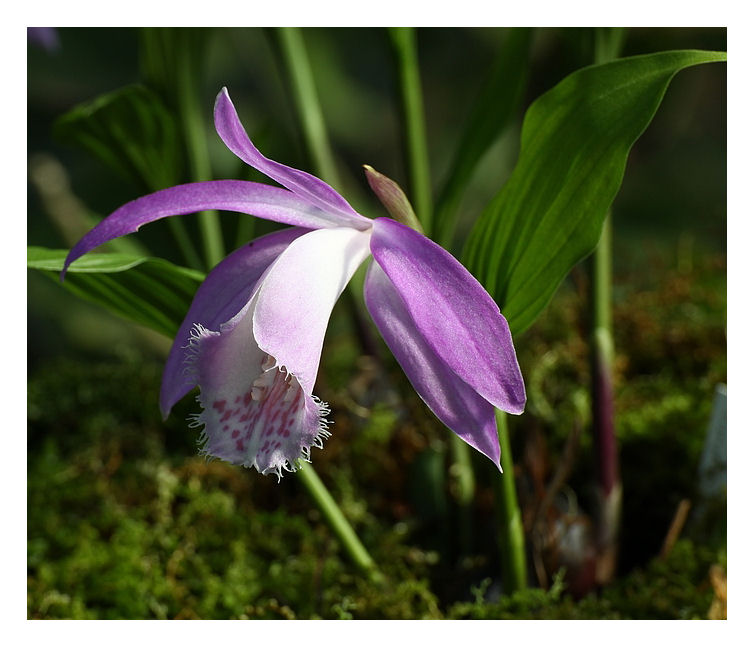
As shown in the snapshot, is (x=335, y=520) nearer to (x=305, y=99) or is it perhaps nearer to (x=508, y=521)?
(x=508, y=521)

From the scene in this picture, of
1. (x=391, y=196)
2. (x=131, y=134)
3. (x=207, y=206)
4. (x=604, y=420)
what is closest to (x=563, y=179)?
(x=391, y=196)

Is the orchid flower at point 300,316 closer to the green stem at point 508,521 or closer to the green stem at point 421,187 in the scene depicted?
→ the green stem at point 508,521

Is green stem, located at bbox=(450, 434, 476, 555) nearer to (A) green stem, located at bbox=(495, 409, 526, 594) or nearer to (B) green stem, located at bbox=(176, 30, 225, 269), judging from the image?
(A) green stem, located at bbox=(495, 409, 526, 594)

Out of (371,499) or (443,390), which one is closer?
(443,390)

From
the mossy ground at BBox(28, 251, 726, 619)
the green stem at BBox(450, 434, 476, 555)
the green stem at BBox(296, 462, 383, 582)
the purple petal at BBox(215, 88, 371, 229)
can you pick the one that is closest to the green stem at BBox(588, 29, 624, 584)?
the mossy ground at BBox(28, 251, 726, 619)

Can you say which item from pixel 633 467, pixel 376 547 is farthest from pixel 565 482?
pixel 376 547
